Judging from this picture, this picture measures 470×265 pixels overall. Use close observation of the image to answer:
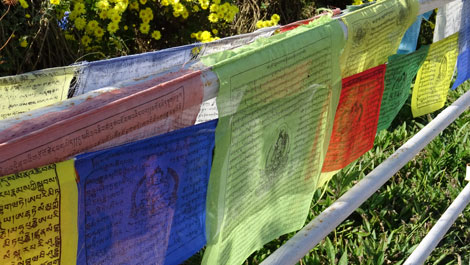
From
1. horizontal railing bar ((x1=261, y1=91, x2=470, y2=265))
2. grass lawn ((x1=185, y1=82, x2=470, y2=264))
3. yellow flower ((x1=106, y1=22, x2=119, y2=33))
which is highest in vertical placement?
yellow flower ((x1=106, y1=22, x2=119, y2=33))

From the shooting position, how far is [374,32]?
1.58 meters

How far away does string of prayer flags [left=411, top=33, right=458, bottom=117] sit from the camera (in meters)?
2.09

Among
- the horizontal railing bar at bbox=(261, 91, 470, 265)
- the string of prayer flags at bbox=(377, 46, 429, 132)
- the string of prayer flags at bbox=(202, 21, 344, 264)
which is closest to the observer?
the string of prayer flags at bbox=(202, 21, 344, 264)

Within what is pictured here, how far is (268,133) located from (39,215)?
53 centimetres

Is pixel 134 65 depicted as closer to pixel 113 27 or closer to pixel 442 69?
pixel 442 69

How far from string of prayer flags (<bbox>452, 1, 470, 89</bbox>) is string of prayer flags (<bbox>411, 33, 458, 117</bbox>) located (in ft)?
0.27

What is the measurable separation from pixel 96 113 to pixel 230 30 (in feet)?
12.1

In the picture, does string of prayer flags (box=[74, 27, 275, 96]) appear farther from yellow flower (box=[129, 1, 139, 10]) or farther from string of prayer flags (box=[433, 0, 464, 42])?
yellow flower (box=[129, 1, 139, 10])

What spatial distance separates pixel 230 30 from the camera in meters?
4.45

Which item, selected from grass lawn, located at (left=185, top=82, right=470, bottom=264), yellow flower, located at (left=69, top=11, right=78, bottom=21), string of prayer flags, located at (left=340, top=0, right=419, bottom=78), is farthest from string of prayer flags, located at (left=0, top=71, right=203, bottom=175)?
yellow flower, located at (left=69, top=11, right=78, bottom=21)


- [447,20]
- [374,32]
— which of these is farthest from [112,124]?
[447,20]

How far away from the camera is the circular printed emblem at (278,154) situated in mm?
1249

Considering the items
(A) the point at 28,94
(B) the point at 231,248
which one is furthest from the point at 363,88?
(A) the point at 28,94

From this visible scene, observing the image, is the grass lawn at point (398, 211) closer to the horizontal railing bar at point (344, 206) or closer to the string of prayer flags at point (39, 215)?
the horizontal railing bar at point (344, 206)
